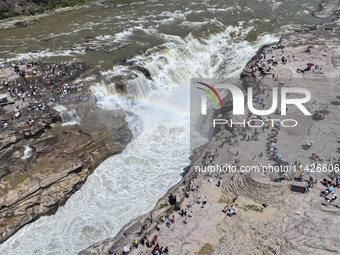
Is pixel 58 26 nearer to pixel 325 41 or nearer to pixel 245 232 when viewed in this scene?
pixel 325 41

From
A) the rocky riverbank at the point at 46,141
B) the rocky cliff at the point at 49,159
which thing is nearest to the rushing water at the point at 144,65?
the rocky cliff at the point at 49,159

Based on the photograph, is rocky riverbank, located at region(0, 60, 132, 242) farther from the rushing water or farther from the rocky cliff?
the rushing water

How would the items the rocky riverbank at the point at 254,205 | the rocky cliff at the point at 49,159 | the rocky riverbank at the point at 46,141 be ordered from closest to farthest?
the rocky riverbank at the point at 254,205 → the rocky cliff at the point at 49,159 → the rocky riverbank at the point at 46,141

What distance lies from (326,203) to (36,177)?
26.5 metres

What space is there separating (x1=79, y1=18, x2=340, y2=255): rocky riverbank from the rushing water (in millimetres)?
4349

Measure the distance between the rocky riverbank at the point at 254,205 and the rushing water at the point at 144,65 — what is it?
4349 millimetres

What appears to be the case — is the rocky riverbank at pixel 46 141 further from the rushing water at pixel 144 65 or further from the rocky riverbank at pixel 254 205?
the rocky riverbank at pixel 254 205

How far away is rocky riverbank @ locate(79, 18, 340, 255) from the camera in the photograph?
2503 cm

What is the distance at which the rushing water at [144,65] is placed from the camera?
3297 cm

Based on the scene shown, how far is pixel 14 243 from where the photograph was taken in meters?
30.9

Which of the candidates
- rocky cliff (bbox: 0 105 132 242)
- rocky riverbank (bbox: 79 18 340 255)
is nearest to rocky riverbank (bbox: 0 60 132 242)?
rocky cliff (bbox: 0 105 132 242)

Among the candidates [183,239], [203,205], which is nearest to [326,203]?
[203,205]

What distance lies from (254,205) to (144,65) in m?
30.7

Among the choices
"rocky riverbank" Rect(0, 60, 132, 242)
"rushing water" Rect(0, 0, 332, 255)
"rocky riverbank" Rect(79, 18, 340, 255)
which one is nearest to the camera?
"rocky riverbank" Rect(79, 18, 340, 255)
